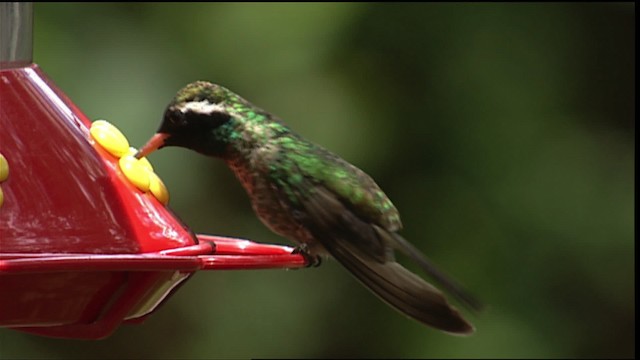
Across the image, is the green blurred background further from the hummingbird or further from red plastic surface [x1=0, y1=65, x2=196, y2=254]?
red plastic surface [x1=0, y1=65, x2=196, y2=254]

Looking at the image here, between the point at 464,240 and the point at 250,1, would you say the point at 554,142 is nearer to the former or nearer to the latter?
the point at 464,240

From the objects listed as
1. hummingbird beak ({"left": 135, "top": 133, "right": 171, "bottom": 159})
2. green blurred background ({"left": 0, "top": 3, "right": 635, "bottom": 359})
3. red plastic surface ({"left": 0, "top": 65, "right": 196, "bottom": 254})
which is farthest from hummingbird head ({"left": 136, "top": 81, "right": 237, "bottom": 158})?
green blurred background ({"left": 0, "top": 3, "right": 635, "bottom": 359})

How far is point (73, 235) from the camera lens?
2.31m

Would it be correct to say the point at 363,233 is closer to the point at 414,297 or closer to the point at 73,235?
the point at 414,297

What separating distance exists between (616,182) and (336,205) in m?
2.04

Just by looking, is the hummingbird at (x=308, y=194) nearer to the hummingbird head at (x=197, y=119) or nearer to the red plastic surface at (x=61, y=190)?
the hummingbird head at (x=197, y=119)

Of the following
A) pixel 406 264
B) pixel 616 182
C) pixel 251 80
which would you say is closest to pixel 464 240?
pixel 406 264

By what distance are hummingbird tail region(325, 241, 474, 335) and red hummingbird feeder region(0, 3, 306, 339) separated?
40cm

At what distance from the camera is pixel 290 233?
3.35 m

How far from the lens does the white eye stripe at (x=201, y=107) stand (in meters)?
3.04

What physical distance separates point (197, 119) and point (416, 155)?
1.88 meters

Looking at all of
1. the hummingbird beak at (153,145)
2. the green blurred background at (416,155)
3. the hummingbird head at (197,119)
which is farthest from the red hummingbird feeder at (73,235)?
the green blurred background at (416,155)

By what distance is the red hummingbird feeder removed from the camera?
2.24m

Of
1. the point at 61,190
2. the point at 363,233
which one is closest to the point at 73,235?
the point at 61,190
